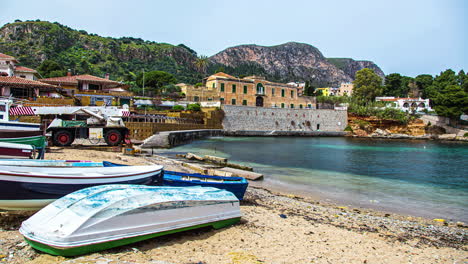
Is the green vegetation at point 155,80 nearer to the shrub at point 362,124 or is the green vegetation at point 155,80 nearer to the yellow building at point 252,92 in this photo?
the yellow building at point 252,92

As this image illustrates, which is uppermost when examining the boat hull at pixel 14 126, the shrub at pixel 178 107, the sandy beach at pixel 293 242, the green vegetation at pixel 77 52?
the green vegetation at pixel 77 52

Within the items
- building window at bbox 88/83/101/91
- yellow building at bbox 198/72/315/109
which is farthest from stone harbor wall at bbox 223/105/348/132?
building window at bbox 88/83/101/91

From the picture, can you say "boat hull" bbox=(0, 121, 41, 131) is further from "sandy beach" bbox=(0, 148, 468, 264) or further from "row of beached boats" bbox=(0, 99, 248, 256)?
"sandy beach" bbox=(0, 148, 468, 264)

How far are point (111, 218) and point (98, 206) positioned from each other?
0.95ft

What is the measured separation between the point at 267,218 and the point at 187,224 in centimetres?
276

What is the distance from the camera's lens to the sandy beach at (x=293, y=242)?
503 centimetres

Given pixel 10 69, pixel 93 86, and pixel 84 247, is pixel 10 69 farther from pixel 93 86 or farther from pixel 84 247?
pixel 84 247

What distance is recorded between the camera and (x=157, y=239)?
5789 mm

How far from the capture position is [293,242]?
6.42m

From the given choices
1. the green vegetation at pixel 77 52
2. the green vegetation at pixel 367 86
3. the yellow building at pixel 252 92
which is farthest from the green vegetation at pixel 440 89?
the green vegetation at pixel 77 52

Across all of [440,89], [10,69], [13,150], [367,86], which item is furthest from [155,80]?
[440,89]

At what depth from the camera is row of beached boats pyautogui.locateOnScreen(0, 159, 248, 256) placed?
4.71 meters

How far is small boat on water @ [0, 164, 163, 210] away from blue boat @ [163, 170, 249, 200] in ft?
4.61

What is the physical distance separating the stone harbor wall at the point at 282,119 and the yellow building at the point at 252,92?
12.5 ft
